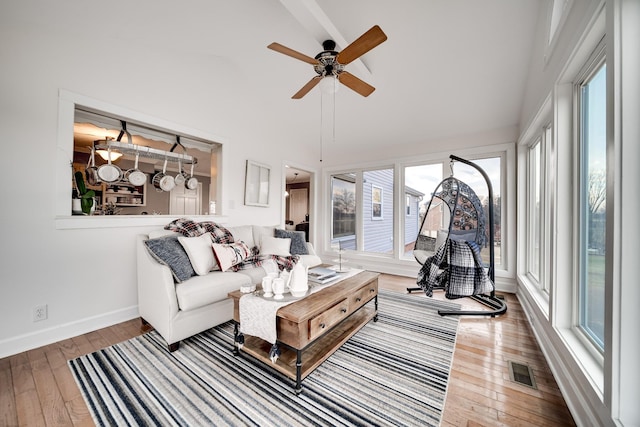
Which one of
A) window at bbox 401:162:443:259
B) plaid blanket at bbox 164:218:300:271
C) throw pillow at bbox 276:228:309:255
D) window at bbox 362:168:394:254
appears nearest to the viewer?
plaid blanket at bbox 164:218:300:271

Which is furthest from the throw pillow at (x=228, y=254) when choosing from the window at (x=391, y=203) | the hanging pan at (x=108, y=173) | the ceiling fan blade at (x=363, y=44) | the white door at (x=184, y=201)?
the white door at (x=184, y=201)

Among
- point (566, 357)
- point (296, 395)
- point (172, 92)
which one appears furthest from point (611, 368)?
point (172, 92)

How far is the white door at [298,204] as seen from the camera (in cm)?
895

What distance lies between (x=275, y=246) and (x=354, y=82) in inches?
90.5

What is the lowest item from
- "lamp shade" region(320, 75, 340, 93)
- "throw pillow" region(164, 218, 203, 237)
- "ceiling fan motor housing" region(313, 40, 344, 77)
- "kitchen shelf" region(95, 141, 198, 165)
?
"throw pillow" region(164, 218, 203, 237)

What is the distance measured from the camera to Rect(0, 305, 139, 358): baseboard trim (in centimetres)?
201

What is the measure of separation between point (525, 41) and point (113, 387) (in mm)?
4689

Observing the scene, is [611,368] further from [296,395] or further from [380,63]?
[380,63]

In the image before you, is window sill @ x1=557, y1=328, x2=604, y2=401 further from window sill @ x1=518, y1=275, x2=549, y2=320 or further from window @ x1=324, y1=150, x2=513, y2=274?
window @ x1=324, y1=150, x2=513, y2=274

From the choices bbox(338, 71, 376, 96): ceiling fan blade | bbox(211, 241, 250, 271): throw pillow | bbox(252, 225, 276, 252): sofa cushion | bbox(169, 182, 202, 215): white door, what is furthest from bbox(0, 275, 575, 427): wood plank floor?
bbox(169, 182, 202, 215): white door

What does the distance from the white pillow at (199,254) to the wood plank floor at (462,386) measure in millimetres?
841

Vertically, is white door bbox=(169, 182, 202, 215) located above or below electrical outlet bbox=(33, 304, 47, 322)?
above

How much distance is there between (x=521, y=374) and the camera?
1.77 metres

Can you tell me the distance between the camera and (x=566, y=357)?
155cm
